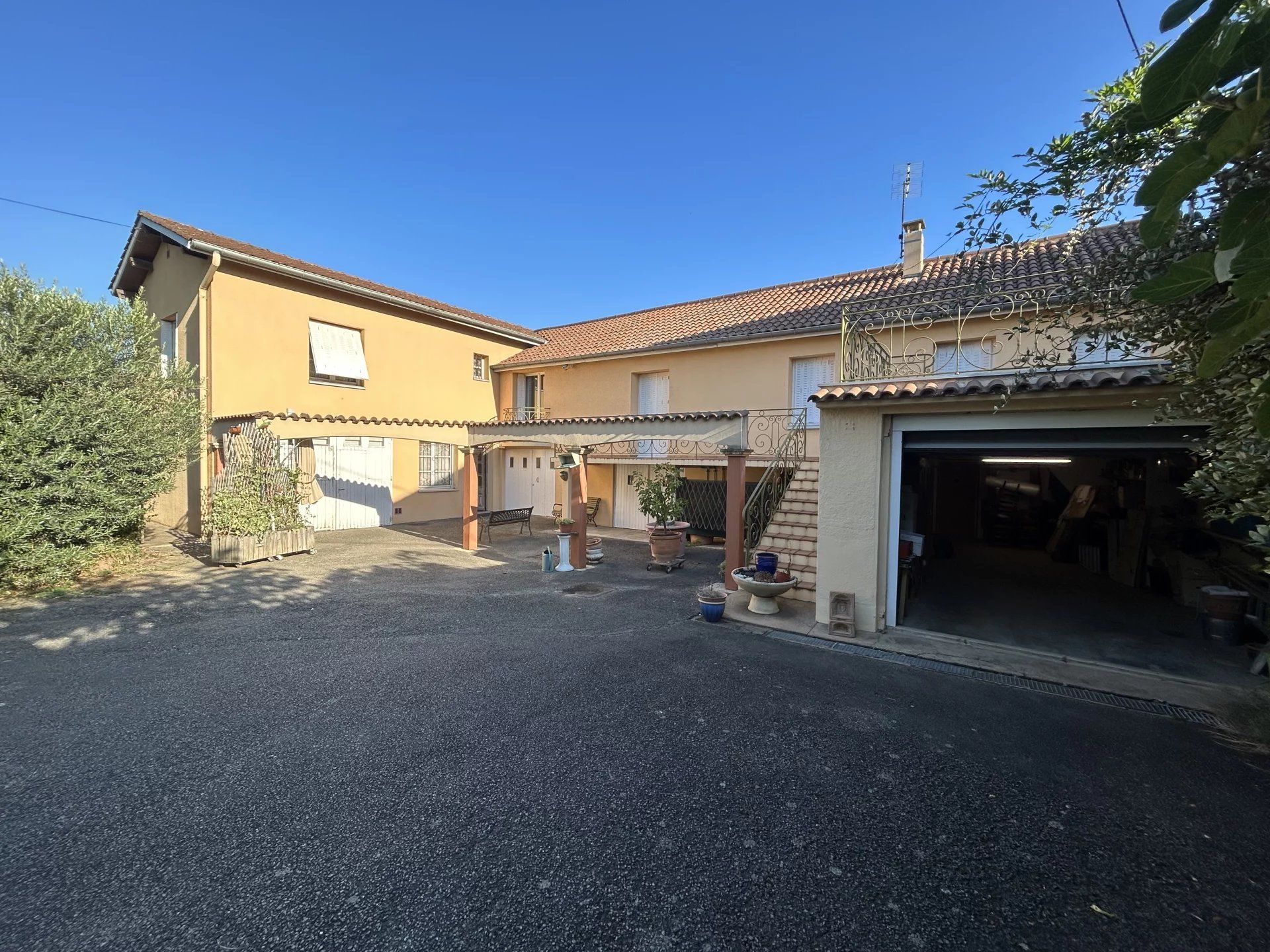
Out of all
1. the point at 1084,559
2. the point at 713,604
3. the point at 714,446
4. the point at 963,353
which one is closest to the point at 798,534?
the point at 713,604

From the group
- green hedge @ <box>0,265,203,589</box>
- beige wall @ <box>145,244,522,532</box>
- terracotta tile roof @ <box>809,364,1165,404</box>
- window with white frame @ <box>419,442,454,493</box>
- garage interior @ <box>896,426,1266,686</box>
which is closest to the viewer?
terracotta tile roof @ <box>809,364,1165,404</box>

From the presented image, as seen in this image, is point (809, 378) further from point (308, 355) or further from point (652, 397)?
point (308, 355)

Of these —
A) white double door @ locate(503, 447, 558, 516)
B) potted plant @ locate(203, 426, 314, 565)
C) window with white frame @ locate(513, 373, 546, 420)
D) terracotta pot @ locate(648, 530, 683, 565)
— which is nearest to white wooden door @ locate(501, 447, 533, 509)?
white double door @ locate(503, 447, 558, 516)

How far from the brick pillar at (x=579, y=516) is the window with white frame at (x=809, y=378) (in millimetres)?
5474

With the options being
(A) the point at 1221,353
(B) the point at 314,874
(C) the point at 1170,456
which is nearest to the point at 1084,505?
(C) the point at 1170,456

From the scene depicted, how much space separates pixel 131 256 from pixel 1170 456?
24347mm

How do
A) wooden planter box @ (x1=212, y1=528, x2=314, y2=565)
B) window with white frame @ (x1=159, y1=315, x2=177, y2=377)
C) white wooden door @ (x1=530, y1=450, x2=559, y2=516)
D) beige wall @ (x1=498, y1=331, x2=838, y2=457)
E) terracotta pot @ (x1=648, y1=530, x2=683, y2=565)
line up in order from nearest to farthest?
wooden planter box @ (x1=212, y1=528, x2=314, y2=565) < terracotta pot @ (x1=648, y1=530, x2=683, y2=565) < beige wall @ (x1=498, y1=331, x2=838, y2=457) < window with white frame @ (x1=159, y1=315, x2=177, y2=377) < white wooden door @ (x1=530, y1=450, x2=559, y2=516)

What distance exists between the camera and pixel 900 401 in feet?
19.8

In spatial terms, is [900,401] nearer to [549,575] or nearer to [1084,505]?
[549,575]

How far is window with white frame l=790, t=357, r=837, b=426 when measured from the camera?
40.6ft

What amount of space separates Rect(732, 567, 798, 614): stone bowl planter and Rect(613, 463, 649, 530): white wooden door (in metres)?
8.49

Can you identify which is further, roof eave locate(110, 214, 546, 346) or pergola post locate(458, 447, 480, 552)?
pergola post locate(458, 447, 480, 552)

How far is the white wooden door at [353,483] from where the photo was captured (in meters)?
14.1

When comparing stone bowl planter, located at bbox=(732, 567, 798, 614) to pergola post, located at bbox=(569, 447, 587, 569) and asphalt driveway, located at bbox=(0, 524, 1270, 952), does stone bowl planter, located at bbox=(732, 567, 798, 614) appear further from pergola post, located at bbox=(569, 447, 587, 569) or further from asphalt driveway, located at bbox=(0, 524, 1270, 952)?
pergola post, located at bbox=(569, 447, 587, 569)
